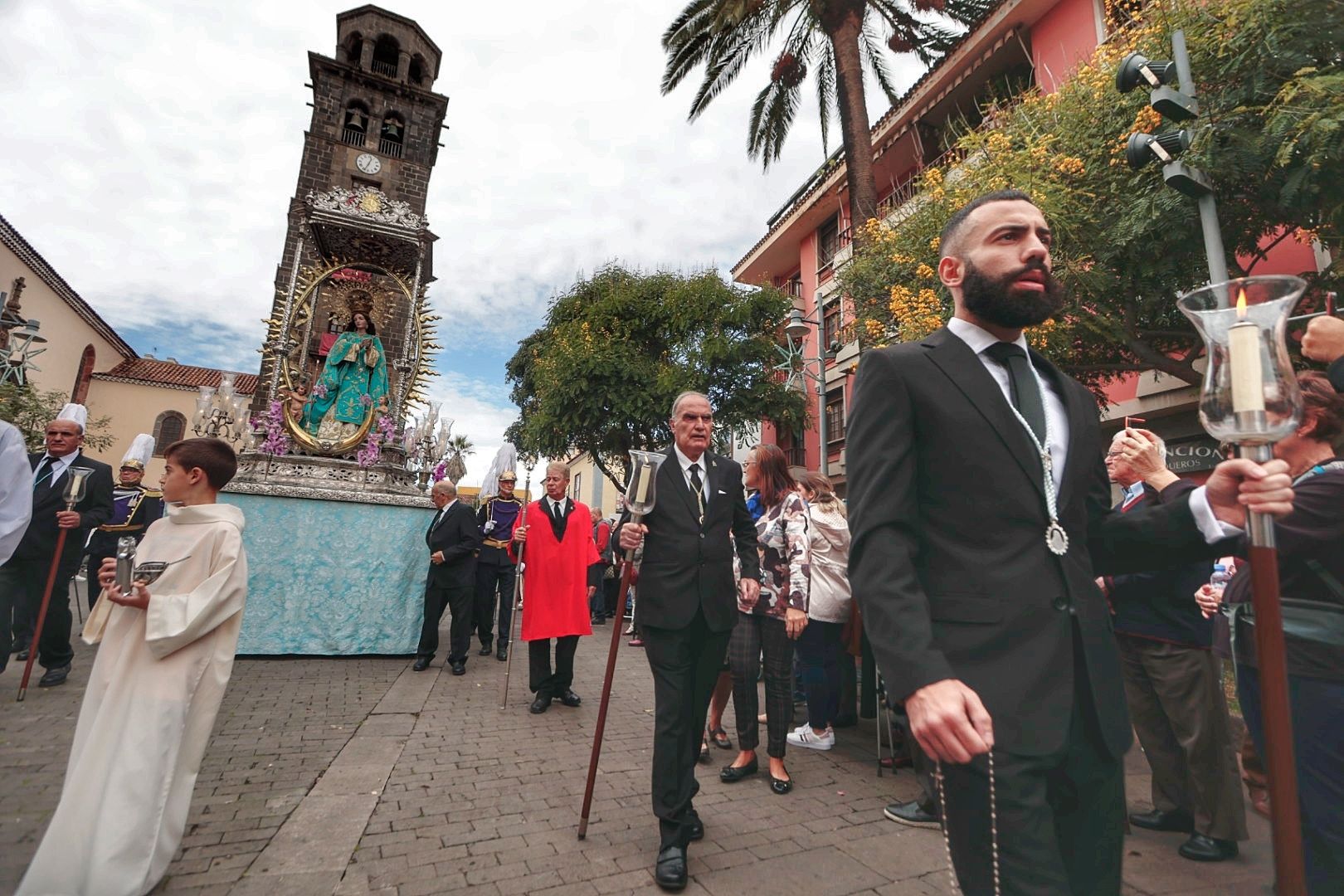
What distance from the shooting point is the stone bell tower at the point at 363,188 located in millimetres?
11172

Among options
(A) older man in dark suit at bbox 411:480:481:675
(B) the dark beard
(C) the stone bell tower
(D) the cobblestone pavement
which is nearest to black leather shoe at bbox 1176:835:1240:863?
(D) the cobblestone pavement

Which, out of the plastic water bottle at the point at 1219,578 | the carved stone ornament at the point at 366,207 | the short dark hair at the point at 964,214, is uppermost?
the carved stone ornament at the point at 366,207

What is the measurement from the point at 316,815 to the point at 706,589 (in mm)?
2317

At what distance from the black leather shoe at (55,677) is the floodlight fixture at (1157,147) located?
10866mm

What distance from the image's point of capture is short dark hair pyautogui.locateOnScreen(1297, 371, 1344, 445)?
8.21ft

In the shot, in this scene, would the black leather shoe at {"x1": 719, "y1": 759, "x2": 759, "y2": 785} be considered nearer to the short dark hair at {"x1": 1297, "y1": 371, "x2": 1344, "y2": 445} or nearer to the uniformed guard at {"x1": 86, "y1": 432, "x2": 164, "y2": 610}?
the short dark hair at {"x1": 1297, "y1": 371, "x2": 1344, "y2": 445}

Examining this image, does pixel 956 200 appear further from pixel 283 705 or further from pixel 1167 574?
pixel 283 705

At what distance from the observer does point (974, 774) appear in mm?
1331

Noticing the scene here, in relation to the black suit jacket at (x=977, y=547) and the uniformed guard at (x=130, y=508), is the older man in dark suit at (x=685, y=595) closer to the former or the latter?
the black suit jacket at (x=977, y=547)

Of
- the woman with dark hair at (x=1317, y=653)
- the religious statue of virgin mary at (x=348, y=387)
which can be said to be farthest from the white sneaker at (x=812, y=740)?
Answer: the religious statue of virgin mary at (x=348, y=387)

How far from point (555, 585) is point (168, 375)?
1652 inches

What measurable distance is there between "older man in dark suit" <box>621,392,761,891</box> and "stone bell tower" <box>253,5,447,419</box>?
8.89 meters

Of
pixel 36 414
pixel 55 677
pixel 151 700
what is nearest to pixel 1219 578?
pixel 151 700

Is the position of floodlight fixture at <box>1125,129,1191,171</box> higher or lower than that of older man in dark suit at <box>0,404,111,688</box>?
higher
